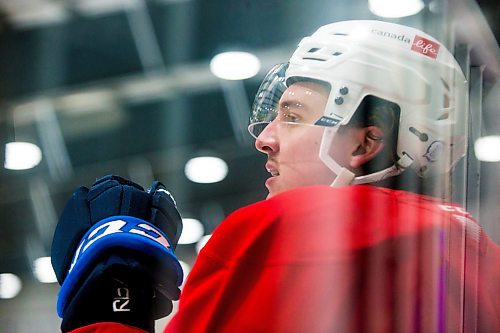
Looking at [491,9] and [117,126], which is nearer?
[491,9]

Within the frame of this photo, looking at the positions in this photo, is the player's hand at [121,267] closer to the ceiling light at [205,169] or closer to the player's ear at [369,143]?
the ceiling light at [205,169]

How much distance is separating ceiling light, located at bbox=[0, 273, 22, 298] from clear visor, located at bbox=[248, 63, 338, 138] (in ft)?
1.29

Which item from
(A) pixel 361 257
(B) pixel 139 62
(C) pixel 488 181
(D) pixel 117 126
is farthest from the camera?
(B) pixel 139 62

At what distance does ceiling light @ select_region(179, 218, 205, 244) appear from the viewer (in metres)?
1.07

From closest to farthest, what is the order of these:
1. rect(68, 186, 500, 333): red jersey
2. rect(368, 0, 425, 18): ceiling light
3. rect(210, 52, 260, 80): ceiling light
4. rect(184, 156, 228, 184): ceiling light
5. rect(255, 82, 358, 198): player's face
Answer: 1. rect(68, 186, 500, 333): red jersey
2. rect(368, 0, 425, 18): ceiling light
3. rect(255, 82, 358, 198): player's face
4. rect(184, 156, 228, 184): ceiling light
5. rect(210, 52, 260, 80): ceiling light

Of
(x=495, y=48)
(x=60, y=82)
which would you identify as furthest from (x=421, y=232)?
(x=60, y=82)

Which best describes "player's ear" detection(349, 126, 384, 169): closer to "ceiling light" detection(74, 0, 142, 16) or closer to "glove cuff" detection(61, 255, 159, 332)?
"glove cuff" detection(61, 255, 159, 332)

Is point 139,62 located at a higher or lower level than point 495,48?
higher

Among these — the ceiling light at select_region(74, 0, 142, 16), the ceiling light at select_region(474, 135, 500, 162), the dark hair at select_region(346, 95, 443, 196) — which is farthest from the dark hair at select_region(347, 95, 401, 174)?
the ceiling light at select_region(74, 0, 142, 16)

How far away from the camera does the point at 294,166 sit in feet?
3.50

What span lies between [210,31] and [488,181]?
1.52 ft

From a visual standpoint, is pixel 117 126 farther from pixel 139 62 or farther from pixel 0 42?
pixel 0 42

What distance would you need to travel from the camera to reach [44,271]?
49.2 inches

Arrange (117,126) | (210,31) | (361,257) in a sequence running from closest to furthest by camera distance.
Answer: (361,257) → (210,31) → (117,126)
